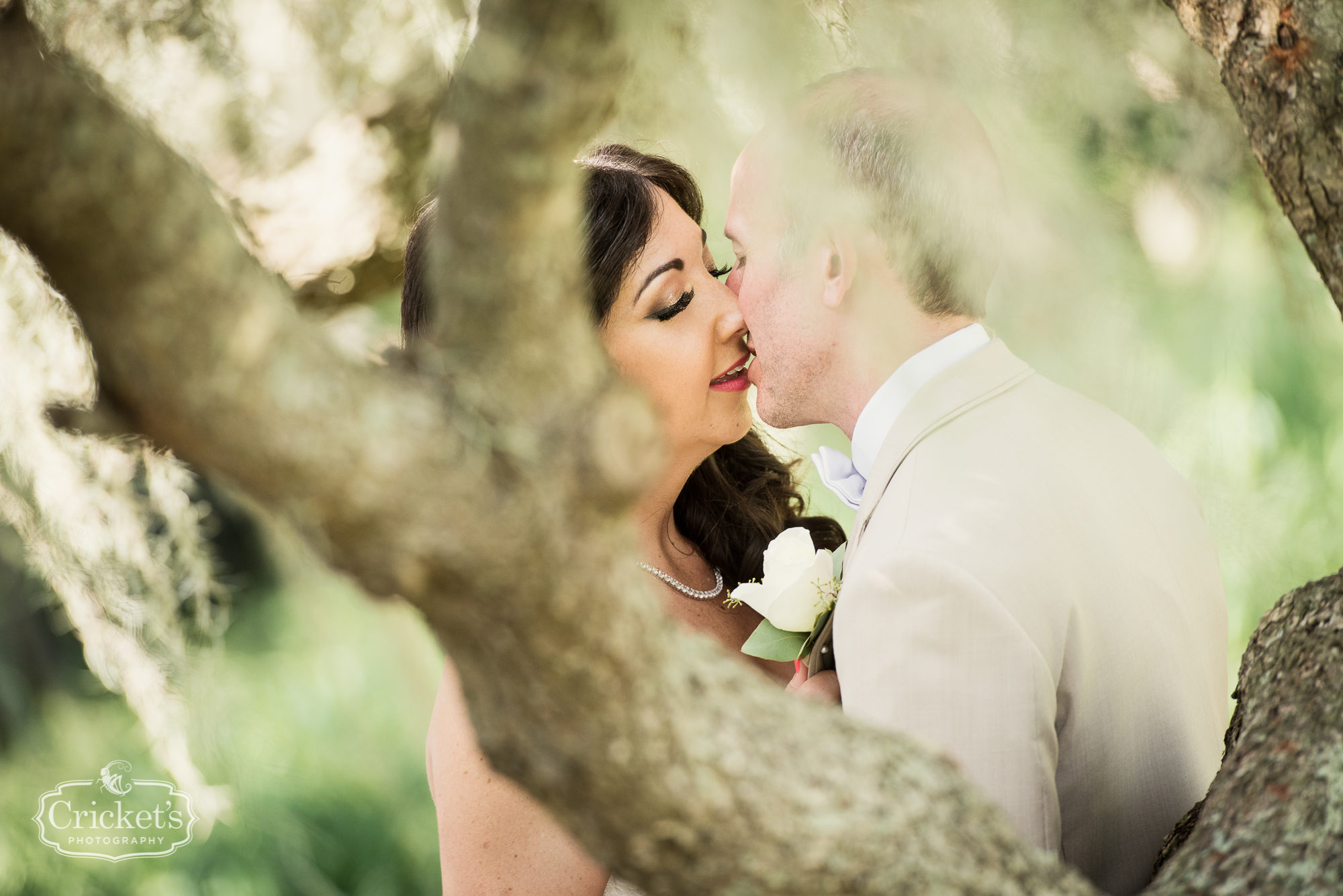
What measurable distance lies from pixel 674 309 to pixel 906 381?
60 cm

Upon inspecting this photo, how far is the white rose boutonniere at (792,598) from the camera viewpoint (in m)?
1.87

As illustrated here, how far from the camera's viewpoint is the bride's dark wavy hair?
2.22 meters

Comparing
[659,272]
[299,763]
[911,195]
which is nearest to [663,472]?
[659,272]

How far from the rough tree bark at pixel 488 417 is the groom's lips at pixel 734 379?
167 centimetres

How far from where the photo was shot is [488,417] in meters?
0.57

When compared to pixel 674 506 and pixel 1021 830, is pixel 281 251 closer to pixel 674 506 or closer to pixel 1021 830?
pixel 674 506

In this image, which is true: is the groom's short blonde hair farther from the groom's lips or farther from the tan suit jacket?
the groom's lips

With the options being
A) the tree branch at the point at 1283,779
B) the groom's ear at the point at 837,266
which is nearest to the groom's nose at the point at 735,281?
the groom's ear at the point at 837,266

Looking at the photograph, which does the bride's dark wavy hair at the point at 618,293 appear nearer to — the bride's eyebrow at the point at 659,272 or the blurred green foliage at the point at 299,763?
the bride's eyebrow at the point at 659,272

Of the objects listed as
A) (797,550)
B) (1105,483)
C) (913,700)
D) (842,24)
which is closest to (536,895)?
(797,550)

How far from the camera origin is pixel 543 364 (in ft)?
1.89

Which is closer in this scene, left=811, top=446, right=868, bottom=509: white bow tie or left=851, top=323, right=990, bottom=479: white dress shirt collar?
left=851, top=323, right=990, bottom=479: white dress shirt collar

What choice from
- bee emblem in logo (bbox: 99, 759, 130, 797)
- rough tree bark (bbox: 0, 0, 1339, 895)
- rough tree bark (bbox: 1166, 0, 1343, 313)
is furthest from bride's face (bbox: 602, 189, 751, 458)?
bee emblem in logo (bbox: 99, 759, 130, 797)

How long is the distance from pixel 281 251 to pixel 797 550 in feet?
7.07
